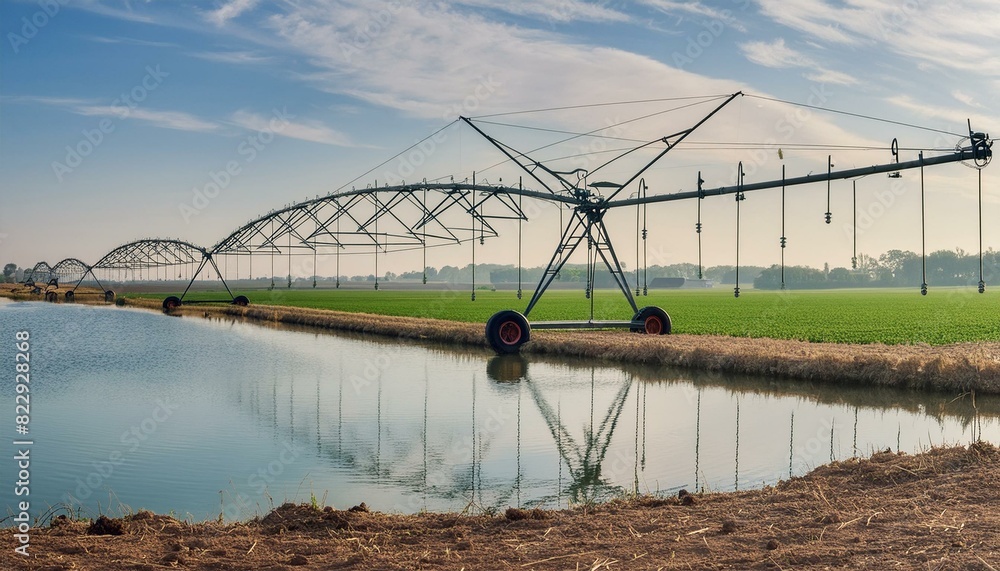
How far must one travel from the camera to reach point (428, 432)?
53.1 ft

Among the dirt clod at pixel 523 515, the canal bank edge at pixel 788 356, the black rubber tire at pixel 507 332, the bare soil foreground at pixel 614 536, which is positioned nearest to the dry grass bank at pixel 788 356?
the canal bank edge at pixel 788 356

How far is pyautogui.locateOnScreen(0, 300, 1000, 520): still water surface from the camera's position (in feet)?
37.8

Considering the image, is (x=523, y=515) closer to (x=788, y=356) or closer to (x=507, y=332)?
(x=788, y=356)

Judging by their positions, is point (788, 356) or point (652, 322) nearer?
point (788, 356)

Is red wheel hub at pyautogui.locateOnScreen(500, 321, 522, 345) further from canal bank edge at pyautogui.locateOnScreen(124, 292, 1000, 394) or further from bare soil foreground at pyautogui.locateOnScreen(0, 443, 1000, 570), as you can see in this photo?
bare soil foreground at pyautogui.locateOnScreen(0, 443, 1000, 570)

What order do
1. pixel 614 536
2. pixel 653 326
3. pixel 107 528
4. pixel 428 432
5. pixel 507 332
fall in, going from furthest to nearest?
pixel 653 326, pixel 507 332, pixel 428 432, pixel 107 528, pixel 614 536

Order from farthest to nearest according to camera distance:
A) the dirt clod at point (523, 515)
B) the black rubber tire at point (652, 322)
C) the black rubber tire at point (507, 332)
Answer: the black rubber tire at point (652, 322) < the black rubber tire at point (507, 332) < the dirt clod at point (523, 515)

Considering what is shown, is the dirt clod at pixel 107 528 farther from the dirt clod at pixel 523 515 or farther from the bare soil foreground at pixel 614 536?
the dirt clod at pixel 523 515

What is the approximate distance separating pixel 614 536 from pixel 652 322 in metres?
26.8

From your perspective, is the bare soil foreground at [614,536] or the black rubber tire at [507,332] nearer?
the bare soil foreground at [614,536]

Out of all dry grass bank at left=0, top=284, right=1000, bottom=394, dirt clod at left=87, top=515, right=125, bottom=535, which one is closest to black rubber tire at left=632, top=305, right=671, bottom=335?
dry grass bank at left=0, top=284, right=1000, bottom=394

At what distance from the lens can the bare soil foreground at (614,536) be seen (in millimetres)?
6645

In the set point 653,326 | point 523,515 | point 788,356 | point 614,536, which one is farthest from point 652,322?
point 614,536

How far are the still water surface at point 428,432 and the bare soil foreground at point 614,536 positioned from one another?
1971 millimetres
